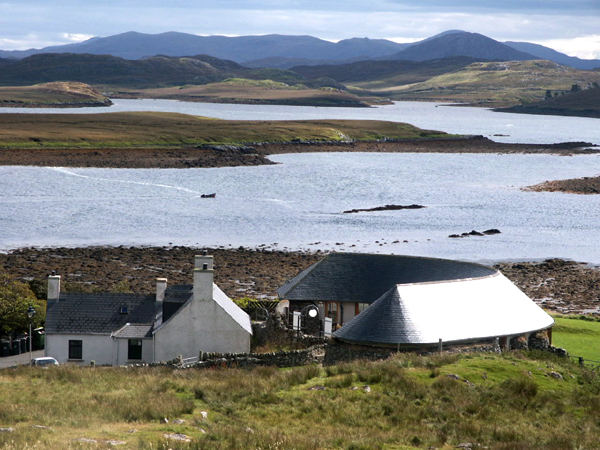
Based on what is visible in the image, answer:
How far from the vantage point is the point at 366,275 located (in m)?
34.5

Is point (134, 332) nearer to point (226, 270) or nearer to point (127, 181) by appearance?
point (226, 270)

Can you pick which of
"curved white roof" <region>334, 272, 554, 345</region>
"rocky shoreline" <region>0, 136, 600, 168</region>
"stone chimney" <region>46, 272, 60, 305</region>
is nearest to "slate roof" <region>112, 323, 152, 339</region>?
"stone chimney" <region>46, 272, 60, 305</region>

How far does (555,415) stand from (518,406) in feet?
2.81

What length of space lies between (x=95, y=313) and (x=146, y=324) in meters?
1.93

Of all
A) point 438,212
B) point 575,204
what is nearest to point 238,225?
point 438,212

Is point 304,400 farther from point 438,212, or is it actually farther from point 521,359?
point 438,212

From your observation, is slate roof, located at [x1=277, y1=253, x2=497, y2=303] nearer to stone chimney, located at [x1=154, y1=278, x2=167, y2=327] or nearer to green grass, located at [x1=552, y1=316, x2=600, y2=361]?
stone chimney, located at [x1=154, y1=278, x2=167, y2=327]

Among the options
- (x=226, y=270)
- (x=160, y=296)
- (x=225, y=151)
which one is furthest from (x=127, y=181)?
(x=160, y=296)

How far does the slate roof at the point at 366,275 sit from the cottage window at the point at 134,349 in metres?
5.71

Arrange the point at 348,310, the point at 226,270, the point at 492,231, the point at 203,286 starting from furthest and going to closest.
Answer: the point at 492,231
the point at 226,270
the point at 348,310
the point at 203,286

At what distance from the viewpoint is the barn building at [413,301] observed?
92.2 feet

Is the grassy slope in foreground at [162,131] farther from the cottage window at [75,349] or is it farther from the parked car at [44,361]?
the parked car at [44,361]

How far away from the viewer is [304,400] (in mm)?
21922

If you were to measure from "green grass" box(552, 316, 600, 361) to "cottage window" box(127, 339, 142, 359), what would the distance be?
15220 mm
